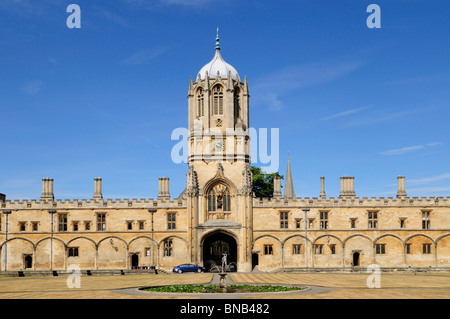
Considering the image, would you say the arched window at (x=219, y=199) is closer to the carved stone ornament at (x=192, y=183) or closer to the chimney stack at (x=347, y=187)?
the carved stone ornament at (x=192, y=183)

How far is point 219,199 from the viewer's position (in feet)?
213

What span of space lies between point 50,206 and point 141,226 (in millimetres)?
10677

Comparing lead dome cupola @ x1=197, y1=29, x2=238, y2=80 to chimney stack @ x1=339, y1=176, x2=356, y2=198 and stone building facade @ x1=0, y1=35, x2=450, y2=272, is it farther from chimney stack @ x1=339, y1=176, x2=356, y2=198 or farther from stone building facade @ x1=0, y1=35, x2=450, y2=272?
chimney stack @ x1=339, y1=176, x2=356, y2=198

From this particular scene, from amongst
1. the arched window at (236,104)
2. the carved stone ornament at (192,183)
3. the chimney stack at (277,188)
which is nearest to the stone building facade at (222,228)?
the carved stone ornament at (192,183)

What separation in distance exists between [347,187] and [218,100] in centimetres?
1891

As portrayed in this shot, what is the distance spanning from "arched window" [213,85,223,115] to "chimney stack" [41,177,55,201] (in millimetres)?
21584

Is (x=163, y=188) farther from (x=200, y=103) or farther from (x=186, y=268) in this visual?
(x=186, y=268)

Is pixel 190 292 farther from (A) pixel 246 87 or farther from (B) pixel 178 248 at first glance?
(A) pixel 246 87

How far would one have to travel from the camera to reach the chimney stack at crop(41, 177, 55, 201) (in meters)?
68.6

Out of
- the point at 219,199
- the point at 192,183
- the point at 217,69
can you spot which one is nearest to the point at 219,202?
the point at 219,199

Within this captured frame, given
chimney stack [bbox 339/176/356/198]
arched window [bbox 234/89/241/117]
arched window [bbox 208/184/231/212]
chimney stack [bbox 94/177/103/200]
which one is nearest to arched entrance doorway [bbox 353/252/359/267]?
chimney stack [bbox 339/176/356/198]
